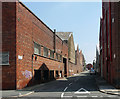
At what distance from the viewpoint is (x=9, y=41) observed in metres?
19.2

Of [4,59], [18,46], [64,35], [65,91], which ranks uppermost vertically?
[64,35]

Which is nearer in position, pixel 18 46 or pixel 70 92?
pixel 70 92

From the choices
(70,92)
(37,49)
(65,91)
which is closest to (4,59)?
(65,91)

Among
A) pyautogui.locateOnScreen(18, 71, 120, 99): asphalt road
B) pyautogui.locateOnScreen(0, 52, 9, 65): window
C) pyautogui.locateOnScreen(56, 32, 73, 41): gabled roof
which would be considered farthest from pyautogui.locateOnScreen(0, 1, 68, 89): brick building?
pyautogui.locateOnScreen(56, 32, 73, 41): gabled roof

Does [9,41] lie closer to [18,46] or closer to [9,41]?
[9,41]

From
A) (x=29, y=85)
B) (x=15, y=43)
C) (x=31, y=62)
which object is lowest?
(x=29, y=85)

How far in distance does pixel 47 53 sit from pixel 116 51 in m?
15.1

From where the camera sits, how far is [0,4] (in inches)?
774

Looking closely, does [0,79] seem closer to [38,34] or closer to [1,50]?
[1,50]

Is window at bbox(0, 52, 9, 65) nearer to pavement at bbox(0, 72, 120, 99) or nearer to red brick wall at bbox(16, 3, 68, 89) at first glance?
red brick wall at bbox(16, 3, 68, 89)

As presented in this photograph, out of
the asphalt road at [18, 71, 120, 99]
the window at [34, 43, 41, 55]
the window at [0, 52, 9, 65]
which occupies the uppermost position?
the window at [34, 43, 41, 55]

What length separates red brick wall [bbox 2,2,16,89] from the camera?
61.7 ft

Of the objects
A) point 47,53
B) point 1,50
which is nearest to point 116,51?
point 1,50

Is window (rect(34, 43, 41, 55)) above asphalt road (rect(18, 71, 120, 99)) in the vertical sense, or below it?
above
